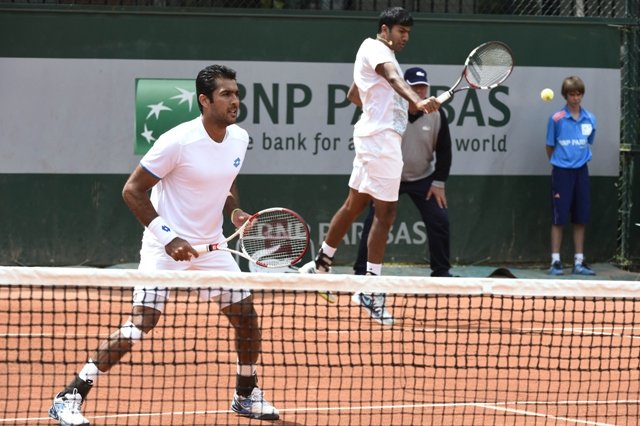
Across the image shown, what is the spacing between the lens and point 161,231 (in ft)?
16.9

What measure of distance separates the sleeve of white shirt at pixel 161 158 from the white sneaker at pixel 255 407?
3.60ft

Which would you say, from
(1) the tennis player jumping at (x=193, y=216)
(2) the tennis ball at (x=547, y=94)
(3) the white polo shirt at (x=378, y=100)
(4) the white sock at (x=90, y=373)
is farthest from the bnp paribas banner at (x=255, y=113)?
(4) the white sock at (x=90, y=373)

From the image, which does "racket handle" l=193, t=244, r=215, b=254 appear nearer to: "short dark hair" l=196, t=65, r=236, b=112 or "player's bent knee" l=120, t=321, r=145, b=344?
"player's bent knee" l=120, t=321, r=145, b=344

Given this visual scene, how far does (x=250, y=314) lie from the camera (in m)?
5.36

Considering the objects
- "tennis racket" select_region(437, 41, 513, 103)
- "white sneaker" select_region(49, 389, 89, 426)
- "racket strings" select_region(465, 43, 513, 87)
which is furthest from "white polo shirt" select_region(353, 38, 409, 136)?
"white sneaker" select_region(49, 389, 89, 426)

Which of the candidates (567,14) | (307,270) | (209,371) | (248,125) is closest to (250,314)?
(209,371)

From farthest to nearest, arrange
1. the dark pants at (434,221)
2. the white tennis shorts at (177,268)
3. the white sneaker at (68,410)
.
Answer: the dark pants at (434,221), the white tennis shorts at (177,268), the white sneaker at (68,410)

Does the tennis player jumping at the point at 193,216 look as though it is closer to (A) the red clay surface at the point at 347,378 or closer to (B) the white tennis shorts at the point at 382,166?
(A) the red clay surface at the point at 347,378

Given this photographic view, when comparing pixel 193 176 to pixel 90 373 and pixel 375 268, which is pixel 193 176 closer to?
pixel 90 373

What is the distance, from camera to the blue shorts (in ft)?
33.4

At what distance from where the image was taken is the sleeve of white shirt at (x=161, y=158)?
5.25 meters

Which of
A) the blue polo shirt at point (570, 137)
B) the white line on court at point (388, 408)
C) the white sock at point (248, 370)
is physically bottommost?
the white line on court at point (388, 408)

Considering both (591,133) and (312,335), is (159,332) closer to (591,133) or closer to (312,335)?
(312,335)

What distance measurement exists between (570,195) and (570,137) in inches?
19.9
